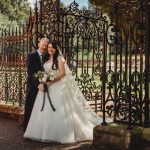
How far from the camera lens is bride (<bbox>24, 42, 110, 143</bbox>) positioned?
821 centimetres

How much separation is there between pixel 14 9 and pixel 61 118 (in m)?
48.1

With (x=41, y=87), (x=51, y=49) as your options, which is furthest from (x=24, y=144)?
(x=51, y=49)

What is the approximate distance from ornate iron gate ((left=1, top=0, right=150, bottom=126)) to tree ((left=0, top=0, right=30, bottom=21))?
42425 millimetres

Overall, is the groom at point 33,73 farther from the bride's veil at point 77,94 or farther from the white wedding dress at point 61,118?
the bride's veil at point 77,94

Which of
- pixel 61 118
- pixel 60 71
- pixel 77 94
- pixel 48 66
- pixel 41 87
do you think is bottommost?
pixel 61 118

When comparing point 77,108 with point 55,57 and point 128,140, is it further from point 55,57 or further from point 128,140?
point 128,140

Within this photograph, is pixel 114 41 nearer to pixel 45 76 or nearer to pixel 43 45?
pixel 45 76

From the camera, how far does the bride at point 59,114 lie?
8.21 metres

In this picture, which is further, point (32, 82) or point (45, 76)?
point (32, 82)

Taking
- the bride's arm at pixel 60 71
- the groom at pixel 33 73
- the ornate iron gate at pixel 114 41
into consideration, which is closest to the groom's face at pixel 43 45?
the groom at pixel 33 73

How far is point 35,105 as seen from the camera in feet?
28.3

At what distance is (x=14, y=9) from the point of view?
54.7 meters

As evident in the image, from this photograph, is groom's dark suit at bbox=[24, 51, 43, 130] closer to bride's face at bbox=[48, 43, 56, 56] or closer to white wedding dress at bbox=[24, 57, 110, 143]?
white wedding dress at bbox=[24, 57, 110, 143]

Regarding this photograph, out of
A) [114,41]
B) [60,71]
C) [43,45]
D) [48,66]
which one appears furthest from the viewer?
[43,45]
